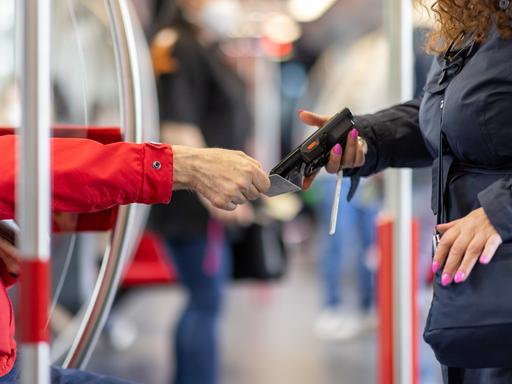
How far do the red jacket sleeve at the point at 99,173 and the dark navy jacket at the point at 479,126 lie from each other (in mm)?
444

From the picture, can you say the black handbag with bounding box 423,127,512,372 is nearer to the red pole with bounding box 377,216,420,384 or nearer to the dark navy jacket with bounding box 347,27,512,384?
the dark navy jacket with bounding box 347,27,512,384

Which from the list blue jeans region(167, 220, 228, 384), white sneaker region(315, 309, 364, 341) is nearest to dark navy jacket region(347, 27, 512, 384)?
blue jeans region(167, 220, 228, 384)

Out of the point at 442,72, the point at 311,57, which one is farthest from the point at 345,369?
the point at 311,57

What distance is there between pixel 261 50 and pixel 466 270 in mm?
11874

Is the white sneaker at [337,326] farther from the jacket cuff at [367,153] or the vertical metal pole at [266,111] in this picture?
the vertical metal pole at [266,111]

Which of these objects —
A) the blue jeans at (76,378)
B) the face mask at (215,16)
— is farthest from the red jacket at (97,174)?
the face mask at (215,16)

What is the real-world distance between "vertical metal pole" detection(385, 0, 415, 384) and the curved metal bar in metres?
0.65

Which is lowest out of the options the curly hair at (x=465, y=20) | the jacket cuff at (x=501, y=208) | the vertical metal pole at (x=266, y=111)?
the jacket cuff at (x=501, y=208)

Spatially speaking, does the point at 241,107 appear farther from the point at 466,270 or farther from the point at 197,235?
the point at 466,270

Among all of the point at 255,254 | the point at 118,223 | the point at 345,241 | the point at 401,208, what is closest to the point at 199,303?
the point at 255,254

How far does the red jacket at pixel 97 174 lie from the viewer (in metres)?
1.54

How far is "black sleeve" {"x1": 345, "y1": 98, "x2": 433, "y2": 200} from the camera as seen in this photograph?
185 centimetres

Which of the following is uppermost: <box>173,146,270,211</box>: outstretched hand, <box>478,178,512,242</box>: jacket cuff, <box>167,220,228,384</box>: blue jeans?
<box>173,146,270,211</box>: outstretched hand

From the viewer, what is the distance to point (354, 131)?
1768 mm
